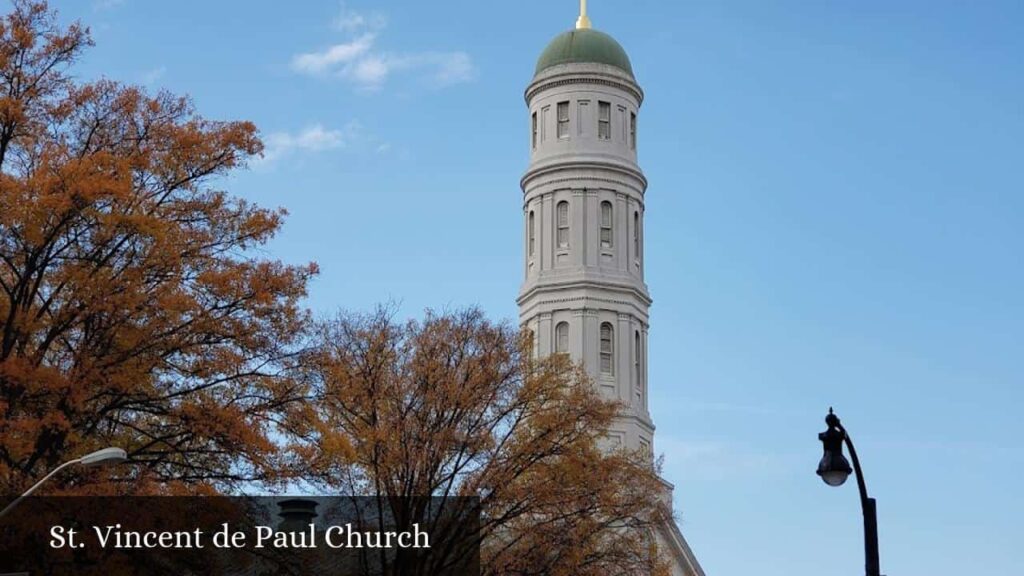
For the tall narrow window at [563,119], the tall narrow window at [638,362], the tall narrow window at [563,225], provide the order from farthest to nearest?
the tall narrow window at [563,119], the tall narrow window at [563,225], the tall narrow window at [638,362]

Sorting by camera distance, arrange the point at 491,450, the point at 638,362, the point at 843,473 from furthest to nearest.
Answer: the point at 638,362
the point at 491,450
the point at 843,473

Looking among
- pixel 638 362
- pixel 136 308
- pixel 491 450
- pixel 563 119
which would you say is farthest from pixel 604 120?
pixel 136 308

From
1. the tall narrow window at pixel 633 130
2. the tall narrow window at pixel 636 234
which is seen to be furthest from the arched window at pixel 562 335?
the tall narrow window at pixel 633 130

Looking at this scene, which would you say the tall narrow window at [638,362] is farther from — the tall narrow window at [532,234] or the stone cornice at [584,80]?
the stone cornice at [584,80]

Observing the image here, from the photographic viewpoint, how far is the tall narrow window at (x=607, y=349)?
81.0 metres

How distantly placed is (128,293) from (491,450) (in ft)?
55.8

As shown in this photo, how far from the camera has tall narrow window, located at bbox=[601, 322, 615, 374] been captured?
8100 centimetres

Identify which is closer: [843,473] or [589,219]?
[843,473]

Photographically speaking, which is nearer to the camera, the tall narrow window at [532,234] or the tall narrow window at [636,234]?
the tall narrow window at [636,234]

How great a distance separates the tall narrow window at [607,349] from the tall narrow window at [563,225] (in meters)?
4.68

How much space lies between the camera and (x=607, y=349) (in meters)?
81.5
